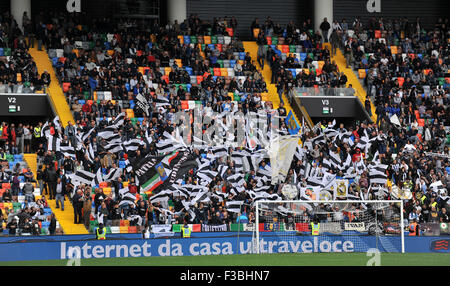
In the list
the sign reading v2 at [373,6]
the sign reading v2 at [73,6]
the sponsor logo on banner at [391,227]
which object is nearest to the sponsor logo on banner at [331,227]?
the sponsor logo on banner at [391,227]

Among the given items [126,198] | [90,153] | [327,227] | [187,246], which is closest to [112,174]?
[126,198]

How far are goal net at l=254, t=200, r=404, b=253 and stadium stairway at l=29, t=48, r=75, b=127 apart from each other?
13028 mm

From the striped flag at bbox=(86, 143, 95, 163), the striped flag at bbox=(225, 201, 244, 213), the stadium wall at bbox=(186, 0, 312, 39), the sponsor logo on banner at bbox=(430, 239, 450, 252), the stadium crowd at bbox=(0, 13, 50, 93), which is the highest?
the stadium wall at bbox=(186, 0, 312, 39)

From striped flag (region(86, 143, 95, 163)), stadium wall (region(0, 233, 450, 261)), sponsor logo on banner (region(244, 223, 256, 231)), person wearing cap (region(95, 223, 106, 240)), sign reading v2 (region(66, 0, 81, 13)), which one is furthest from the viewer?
sign reading v2 (region(66, 0, 81, 13))

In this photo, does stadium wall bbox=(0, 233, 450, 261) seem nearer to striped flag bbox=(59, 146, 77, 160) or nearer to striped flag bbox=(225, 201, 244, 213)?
striped flag bbox=(225, 201, 244, 213)

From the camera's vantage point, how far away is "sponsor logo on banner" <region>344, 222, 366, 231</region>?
26.0 metres

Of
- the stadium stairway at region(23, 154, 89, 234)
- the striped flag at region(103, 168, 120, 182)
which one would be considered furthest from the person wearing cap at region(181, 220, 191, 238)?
the striped flag at region(103, 168, 120, 182)

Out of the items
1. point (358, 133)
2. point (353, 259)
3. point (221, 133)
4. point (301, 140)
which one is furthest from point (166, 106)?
point (353, 259)

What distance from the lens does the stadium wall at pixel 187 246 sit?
23.7 meters

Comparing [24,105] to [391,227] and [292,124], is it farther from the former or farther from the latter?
[391,227]

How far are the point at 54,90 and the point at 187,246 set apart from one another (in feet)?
51.1

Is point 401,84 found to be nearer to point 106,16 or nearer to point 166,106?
point 166,106

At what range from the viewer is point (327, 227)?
2619 cm

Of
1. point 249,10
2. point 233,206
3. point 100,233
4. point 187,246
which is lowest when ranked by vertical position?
point 187,246
